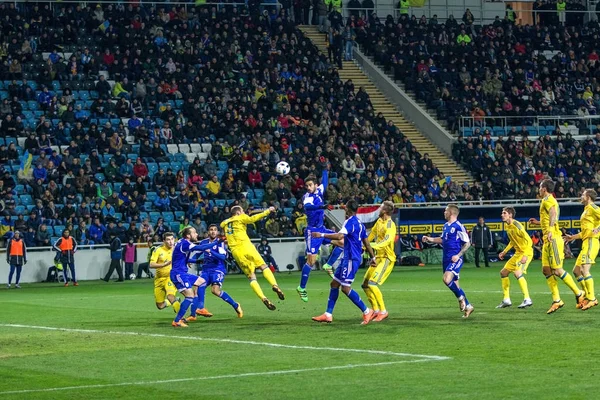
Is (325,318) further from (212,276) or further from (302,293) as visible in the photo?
(302,293)

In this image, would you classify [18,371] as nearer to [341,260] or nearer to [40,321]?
[341,260]

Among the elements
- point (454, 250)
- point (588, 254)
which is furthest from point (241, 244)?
point (588, 254)

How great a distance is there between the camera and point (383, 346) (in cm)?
1662

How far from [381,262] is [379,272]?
410mm

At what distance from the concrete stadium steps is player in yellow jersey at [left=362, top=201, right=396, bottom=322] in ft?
92.5

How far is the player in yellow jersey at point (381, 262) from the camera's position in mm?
20469

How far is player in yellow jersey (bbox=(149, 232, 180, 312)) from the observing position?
866 inches

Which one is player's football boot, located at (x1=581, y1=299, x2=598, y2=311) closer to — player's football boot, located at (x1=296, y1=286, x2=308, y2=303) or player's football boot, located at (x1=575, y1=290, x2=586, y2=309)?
player's football boot, located at (x1=575, y1=290, x2=586, y2=309)

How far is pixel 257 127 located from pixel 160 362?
31.1 m

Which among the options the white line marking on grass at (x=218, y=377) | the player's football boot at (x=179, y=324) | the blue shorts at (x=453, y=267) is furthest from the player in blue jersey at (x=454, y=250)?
the white line marking on grass at (x=218, y=377)

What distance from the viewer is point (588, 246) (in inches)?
874

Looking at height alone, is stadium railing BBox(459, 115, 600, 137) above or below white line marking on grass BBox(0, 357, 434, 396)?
below

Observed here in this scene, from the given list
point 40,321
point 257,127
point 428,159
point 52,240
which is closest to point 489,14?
point 428,159

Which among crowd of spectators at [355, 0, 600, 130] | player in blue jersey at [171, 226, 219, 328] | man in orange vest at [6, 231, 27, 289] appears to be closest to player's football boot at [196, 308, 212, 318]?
player in blue jersey at [171, 226, 219, 328]
